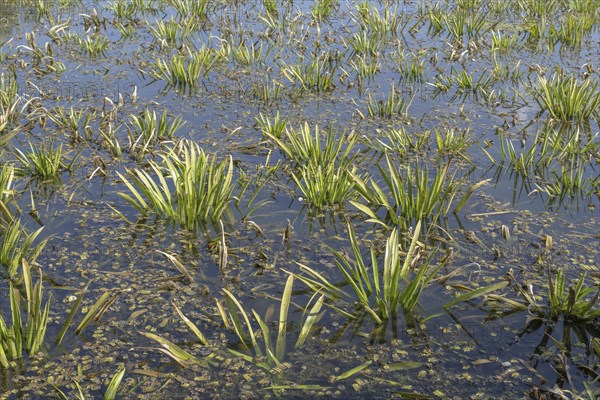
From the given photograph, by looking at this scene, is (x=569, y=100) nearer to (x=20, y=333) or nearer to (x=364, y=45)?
(x=364, y=45)

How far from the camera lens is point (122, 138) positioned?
5.50 m

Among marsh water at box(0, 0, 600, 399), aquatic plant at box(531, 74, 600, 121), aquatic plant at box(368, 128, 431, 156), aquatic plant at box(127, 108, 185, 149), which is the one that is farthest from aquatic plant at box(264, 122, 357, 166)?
aquatic plant at box(531, 74, 600, 121)

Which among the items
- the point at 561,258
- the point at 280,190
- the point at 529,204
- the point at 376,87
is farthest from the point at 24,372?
the point at 376,87

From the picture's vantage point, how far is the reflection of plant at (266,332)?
9.88ft

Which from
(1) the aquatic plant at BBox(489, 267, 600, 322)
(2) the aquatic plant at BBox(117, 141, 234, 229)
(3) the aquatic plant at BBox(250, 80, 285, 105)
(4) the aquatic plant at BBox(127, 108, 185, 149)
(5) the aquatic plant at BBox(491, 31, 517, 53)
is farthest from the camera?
(5) the aquatic plant at BBox(491, 31, 517, 53)

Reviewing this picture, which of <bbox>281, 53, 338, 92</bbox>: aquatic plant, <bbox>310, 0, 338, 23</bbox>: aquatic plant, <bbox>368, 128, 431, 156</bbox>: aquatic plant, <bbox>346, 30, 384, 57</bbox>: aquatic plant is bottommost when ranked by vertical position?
<bbox>368, 128, 431, 156</bbox>: aquatic plant

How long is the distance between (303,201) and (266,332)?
1535 millimetres

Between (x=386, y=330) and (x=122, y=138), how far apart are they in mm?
3043

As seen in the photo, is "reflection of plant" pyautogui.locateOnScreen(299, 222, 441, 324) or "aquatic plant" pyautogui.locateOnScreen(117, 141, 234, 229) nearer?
"reflection of plant" pyautogui.locateOnScreen(299, 222, 441, 324)

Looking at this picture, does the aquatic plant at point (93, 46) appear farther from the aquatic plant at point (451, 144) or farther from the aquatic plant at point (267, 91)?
the aquatic plant at point (451, 144)

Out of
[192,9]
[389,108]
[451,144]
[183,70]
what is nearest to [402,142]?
[451,144]

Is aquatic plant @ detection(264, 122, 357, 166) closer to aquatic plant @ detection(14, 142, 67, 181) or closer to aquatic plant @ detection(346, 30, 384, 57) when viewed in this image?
aquatic plant @ detection(14, 142, 67, 181)

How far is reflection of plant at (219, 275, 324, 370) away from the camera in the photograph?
301cm

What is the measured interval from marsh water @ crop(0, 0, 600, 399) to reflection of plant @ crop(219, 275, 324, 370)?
0.13ft
